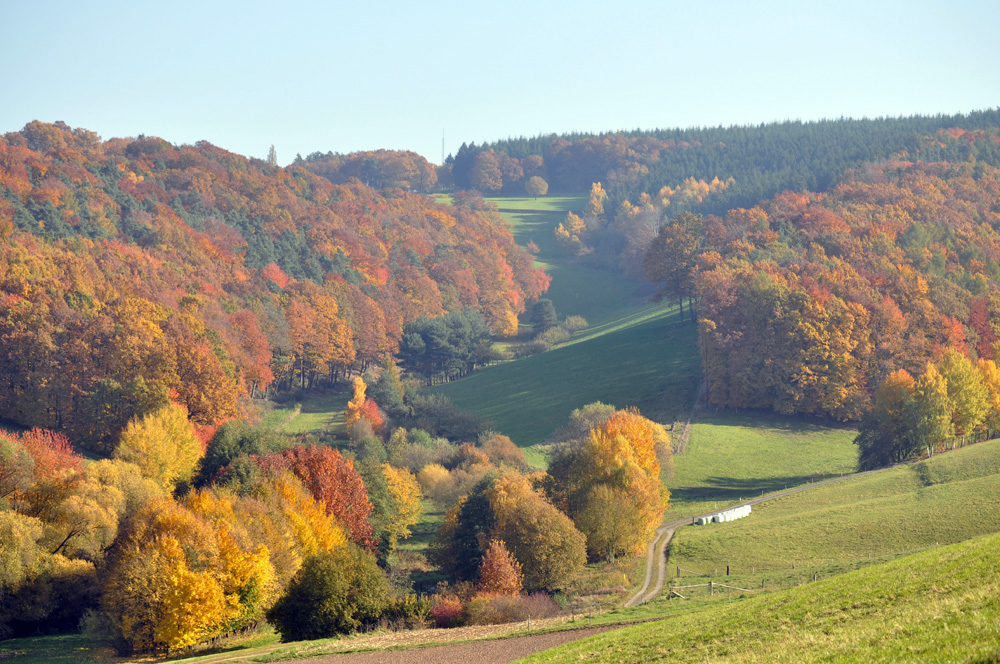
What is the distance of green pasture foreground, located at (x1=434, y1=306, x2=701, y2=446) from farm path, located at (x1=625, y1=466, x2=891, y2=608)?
2232 centimetres

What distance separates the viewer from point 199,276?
11825 centimetres

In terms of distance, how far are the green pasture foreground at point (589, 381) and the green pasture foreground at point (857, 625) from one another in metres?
62.2

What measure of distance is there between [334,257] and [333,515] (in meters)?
89.6

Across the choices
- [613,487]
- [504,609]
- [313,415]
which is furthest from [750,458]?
[313,415]

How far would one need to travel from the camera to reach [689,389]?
9806cm

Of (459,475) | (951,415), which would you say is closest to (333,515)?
(459,475)

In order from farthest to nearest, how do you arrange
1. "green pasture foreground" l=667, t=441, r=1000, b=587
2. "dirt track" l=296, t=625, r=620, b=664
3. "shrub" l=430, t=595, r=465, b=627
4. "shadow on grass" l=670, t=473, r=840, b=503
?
"shadow on grass" l=670, t=473, r=840, b=503 → "green pasture foreground" l=667, t=441, r=1000, b=587 → "shrub" l=430, t=595, r=465, b=627 → "dirt track" l=296, t=625, r=620, b=664

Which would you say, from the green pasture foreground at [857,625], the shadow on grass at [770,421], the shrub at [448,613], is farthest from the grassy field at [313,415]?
the green pasture foreground at [857,625]

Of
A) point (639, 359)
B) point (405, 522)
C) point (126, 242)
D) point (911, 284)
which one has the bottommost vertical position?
point (405, 522)

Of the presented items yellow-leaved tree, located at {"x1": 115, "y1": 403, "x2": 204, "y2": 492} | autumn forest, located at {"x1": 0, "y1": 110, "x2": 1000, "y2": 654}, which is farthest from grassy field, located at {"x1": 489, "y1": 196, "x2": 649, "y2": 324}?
yellow-leaved tree, located at {"x1": 115, "y1": 403, "x2": 204, "y2": 492}

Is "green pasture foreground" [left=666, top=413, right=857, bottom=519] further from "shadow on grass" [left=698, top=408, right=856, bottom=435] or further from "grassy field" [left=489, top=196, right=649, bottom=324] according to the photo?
"grassy field" [left=489, top=196, right=649, bottom=324]

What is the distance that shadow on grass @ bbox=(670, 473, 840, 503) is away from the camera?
72.2m

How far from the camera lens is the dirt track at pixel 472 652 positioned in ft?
108

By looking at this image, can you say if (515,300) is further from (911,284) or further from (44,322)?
(44,322)
